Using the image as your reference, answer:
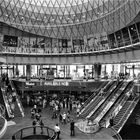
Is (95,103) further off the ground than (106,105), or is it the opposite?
(106,105)

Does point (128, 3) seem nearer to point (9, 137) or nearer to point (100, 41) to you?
point (100, 41)

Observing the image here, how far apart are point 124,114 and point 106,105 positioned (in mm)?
2947

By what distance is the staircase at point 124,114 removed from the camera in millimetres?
18328

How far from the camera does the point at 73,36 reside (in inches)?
1799

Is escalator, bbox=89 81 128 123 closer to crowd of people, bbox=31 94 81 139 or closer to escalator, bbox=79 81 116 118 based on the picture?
escalator, bbox=79 81 116 118

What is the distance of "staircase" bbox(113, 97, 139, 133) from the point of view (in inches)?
722

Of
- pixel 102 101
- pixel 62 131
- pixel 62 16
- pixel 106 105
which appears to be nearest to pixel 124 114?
pixel 106 105

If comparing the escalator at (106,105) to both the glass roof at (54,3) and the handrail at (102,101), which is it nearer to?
the handrail at (102,101)

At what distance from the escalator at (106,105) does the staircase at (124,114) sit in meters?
1.54

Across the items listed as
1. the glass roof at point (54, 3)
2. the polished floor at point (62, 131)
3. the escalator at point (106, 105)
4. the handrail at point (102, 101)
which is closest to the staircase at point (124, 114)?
the polished floor at point (62, 131)

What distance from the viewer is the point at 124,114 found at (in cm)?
1928

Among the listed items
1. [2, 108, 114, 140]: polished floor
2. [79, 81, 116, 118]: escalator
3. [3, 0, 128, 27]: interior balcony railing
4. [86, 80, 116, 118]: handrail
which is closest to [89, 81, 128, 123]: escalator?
[86, 80, 116, 118]: handrail

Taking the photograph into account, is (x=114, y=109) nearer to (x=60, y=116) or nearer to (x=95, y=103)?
(x=95, y=103)

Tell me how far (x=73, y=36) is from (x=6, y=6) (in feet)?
55.6
